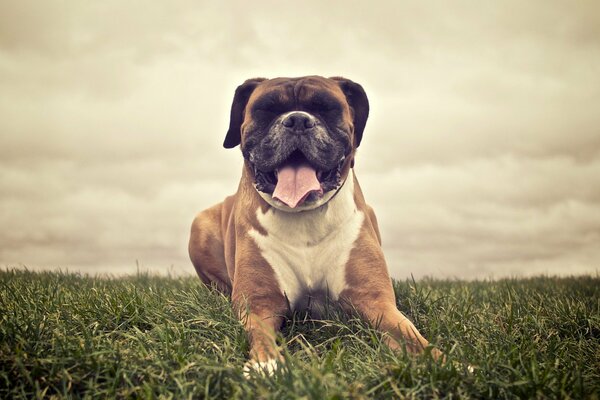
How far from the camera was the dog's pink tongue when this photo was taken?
426cm

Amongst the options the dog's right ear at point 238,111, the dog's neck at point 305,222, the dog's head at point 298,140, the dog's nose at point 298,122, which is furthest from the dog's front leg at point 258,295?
the dog's right ear at point 238,111

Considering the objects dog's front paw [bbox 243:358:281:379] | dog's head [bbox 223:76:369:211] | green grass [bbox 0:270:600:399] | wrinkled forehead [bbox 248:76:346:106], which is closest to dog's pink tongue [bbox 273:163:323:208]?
dog's head [bbox 223:76:369:211]

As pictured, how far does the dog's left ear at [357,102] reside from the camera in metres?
4.92

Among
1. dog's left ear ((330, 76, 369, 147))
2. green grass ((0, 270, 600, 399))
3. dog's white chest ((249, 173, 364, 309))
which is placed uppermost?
dog's left ear ((330, 76, 369, 147))

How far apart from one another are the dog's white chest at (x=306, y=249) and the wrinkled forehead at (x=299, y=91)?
2.67 feet

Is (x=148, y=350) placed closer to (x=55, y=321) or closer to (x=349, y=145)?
(x=55, y=321)

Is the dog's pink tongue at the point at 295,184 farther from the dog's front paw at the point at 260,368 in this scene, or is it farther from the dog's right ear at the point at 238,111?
the dog's front paw at the point at 260,368

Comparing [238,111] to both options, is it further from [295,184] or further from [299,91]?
[295,184]

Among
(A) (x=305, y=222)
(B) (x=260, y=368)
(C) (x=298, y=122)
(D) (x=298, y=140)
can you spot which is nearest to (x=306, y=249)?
(A) (x=305, y=222)

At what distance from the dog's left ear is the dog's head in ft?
0.12

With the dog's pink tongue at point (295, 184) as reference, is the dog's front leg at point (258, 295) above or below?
below

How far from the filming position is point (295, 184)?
4.35 m

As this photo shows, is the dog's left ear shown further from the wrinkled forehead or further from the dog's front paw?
the dog's front paw

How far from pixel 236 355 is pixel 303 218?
1173 millimetres
